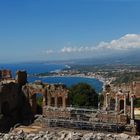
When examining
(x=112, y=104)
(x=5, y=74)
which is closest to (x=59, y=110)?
(x=112, y=104)

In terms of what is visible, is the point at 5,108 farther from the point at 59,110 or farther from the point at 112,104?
the point at 112,104

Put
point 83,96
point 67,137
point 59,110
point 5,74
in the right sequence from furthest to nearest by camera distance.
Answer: point 5,74, point 83,96, point 59,110, point 67,137

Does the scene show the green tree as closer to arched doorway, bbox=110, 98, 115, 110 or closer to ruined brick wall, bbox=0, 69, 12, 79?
arched doorway, bbox=110, 98, 115, 110

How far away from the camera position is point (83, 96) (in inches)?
2386

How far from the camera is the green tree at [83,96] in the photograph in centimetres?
5997

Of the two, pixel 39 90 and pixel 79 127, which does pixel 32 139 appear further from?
pixel 39 90

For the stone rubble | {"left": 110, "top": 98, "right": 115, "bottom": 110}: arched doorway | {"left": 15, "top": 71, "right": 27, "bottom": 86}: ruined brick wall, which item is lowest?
the stone rubble

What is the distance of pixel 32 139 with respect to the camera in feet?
116

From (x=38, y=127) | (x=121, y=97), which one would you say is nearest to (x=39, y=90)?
(x=38, y=127)

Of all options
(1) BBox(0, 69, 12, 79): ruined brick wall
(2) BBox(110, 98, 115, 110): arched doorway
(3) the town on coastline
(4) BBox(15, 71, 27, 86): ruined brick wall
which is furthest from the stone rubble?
(1) BBox(0, 69, 12, 79): ruined brick wall

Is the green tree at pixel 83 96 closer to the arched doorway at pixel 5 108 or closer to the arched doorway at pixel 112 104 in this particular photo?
the arched doorway at pixel 112 104

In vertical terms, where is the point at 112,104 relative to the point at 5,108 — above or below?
above

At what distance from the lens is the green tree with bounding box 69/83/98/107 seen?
59975 mm

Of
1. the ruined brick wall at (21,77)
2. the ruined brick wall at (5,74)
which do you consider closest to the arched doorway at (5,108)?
the ruined brick wall at (21,77)
